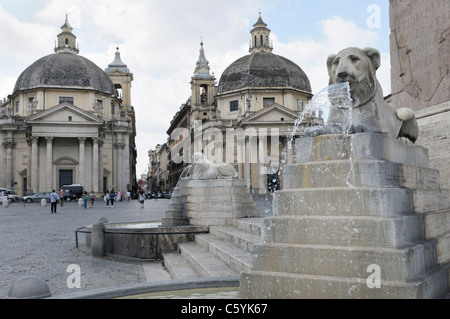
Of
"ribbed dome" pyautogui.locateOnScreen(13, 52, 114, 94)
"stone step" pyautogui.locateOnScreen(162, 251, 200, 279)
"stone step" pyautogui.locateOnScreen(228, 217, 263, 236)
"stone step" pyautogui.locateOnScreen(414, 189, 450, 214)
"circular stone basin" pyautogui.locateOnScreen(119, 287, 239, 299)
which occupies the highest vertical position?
"ribbed dome" pyautogui.locateOnScreen(13, 52, 114, 94)

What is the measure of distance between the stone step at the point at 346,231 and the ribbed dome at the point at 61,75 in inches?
2247

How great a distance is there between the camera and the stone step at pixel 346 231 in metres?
3.33

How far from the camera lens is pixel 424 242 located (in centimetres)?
364

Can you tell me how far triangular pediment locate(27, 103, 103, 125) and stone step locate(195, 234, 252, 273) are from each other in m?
46.4

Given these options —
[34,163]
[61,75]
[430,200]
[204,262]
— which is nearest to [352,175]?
[430,200]

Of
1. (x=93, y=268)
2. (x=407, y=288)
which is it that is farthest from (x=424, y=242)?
(x=93, y=268)

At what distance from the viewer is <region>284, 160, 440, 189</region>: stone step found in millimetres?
3576

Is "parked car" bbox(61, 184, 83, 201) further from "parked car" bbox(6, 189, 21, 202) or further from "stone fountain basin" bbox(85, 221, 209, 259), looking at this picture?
"stone fountain basin" bbox(85, 221, 209, 259)

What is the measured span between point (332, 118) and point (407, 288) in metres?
1.73

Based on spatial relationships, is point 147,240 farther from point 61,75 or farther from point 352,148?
point 61,75

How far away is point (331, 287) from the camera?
3412 mm

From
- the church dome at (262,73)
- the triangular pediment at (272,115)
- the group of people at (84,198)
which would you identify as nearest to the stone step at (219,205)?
the group of people at (84,198)

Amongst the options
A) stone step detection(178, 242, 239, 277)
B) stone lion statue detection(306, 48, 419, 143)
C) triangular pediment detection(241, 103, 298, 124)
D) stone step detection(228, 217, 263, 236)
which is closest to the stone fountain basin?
stone step detection(178, 242, 239, 277)
